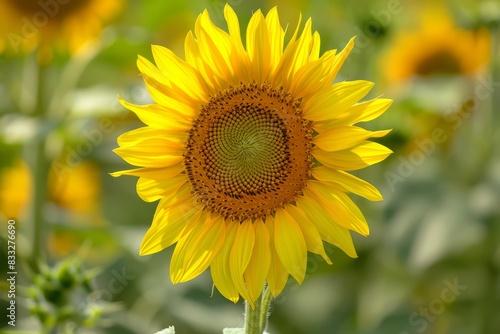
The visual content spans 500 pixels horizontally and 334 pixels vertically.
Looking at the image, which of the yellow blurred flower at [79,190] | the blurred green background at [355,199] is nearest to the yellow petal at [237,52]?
the blurred green background at [355,199]

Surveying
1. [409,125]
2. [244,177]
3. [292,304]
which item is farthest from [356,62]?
[244,177]

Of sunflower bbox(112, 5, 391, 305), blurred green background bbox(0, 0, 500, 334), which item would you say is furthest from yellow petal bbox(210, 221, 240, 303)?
blurred green background bbox(0, 0, 500, 334)

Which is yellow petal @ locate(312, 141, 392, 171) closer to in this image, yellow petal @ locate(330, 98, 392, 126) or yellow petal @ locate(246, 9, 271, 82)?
yellow petal @ locate(330, 98, 392, 126)

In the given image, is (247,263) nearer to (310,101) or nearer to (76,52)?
(310,101)

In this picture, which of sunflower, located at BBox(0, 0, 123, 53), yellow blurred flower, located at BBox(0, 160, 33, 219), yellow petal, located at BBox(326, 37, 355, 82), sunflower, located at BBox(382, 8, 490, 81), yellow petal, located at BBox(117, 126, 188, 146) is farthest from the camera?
sunflower, located at BBox(382, 8, 490, 81)

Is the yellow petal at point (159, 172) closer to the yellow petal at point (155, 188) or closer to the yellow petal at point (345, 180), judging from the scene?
the yellow petal at point (155, 188)

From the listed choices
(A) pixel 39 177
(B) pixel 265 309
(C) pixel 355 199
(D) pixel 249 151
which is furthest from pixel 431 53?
(B) pixel 265 309

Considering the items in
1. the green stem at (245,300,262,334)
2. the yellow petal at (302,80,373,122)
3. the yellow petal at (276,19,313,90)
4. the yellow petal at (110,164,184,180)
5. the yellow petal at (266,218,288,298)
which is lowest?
the green stem at (245,300,262,334)
